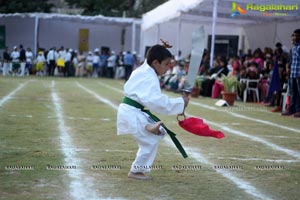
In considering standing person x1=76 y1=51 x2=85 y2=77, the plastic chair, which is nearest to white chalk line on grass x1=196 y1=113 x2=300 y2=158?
the plastic chair

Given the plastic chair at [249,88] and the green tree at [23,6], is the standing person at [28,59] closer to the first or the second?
the green tree at [23,6]

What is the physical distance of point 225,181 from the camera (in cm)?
526

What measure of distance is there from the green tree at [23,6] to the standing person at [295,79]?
2957cm

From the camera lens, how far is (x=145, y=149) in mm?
5098

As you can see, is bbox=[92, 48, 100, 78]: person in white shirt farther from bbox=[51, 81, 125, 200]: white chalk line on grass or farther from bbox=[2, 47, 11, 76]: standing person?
bbox=[51, 81, 125, 200]: white chalk line on grass

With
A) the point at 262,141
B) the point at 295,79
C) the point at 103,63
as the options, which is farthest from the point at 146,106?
the point at 103,63

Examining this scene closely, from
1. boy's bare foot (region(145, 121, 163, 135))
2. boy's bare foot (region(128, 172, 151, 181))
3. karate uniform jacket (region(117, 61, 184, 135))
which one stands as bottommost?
boy's bare foot (region(128, 172, 151, 181))

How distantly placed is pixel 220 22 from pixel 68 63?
1032 centimetres

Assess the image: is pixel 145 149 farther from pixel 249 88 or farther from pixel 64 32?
pixel 64 32

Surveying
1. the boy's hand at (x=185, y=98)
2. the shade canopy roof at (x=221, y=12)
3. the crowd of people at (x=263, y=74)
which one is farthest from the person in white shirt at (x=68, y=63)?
the boy's hand at (x=185, y=98)

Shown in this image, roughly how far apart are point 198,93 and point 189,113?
5.66 m

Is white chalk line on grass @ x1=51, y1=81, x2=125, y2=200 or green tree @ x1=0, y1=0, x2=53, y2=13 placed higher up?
green tree @ x1=0, y1=0, x2=53, y2=13

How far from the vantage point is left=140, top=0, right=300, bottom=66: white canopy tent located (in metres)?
17.6

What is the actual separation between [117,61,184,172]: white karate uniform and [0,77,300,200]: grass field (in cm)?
31
